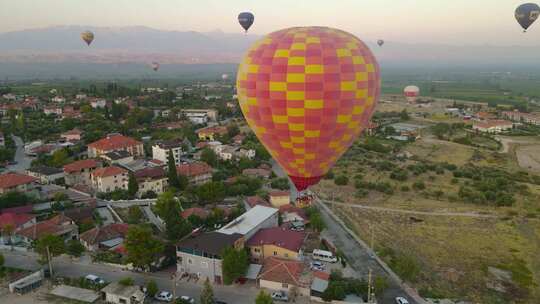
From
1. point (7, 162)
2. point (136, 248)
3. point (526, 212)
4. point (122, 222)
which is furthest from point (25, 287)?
point (526, 212)

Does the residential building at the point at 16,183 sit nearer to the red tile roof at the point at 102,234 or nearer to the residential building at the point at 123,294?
the red tile roof at the point at 102,234

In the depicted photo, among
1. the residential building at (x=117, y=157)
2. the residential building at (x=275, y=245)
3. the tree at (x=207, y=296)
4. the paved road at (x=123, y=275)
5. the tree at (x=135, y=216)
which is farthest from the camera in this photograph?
the residential building at (x=117, y=157)

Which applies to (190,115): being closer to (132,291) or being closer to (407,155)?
(407,155)

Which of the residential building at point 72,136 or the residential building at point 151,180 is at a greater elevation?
the residential building at point 72,136

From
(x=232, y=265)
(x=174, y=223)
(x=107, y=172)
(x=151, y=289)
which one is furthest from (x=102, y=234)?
(x=107, y=172)

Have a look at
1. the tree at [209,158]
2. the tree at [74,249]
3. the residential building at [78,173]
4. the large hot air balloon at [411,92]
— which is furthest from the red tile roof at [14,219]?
the large hot air balloon at [411,92]

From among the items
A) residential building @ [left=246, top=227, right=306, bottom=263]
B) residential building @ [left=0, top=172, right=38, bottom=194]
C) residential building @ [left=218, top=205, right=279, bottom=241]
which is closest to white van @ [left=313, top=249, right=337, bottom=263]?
residential building @ [left=246, top=227, right=306, bottom=263]
